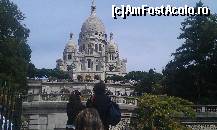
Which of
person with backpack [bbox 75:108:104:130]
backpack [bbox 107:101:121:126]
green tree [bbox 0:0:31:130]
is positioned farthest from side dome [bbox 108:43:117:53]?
person with backpack [bbox 75:108:104:130]

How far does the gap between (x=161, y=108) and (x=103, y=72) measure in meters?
111

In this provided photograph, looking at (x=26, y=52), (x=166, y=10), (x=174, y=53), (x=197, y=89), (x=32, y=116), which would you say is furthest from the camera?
(x=26, y=52)

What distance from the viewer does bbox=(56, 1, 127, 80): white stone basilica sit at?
14838 cm

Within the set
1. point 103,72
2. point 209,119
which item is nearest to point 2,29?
point 209,119

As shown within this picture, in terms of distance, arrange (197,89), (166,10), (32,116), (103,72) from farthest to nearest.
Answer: (103,72) → (197,89) → (32,116) → (166,10)

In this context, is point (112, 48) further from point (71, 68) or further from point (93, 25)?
point (71, 68)

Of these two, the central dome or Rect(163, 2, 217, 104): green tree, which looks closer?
Rect(163, 2, 217, 104): green tree

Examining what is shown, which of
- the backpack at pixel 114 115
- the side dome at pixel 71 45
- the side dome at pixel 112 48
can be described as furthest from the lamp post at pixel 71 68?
the backpack at pixel 114 115

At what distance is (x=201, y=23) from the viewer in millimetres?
54281

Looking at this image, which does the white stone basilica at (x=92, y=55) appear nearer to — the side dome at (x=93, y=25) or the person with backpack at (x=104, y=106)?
→ the side dome at (x=93, y=25)

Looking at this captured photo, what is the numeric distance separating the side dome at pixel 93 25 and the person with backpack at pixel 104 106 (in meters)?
138

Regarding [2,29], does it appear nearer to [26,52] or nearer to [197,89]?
[26,52]

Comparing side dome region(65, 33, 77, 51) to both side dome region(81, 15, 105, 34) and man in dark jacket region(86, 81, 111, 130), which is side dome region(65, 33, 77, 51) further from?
man in dark jacket region(86, 81, 111, 130)

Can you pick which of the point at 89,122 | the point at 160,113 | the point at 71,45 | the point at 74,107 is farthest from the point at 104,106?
the point at 71,45
